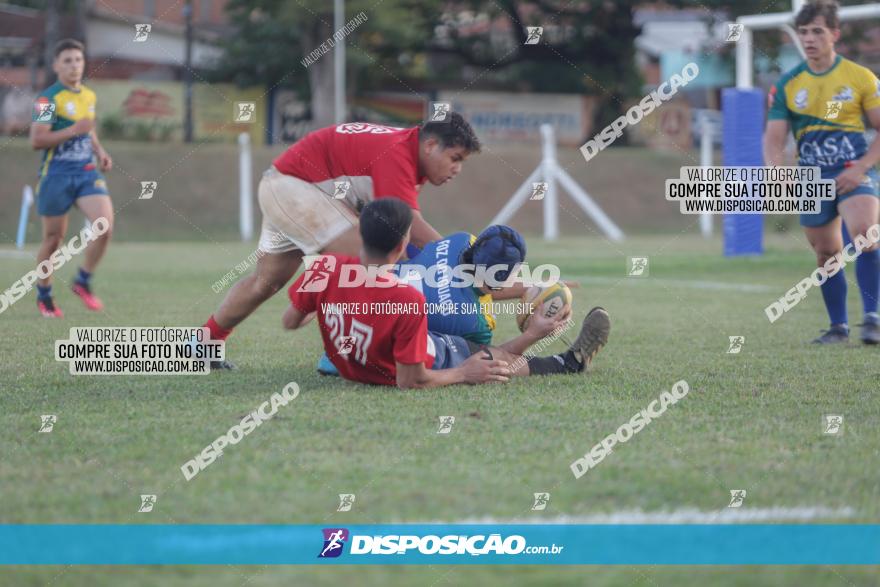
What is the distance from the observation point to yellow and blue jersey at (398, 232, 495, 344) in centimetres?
595

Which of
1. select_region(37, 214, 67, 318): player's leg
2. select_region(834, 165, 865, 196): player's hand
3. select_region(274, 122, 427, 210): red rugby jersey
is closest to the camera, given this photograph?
select_region(274, 122, 427, 210): red rugby jersey

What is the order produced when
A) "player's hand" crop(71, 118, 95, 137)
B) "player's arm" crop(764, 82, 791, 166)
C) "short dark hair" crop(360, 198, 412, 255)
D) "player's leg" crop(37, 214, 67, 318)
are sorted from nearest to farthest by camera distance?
"short dark hair" crop(360, 198, 412, 255), "player's arm" crop(764, 82, 791, 166), "player's leg" crop(37, 214, 67, 318), "player's hand" crop(71, 118, 95, 137)

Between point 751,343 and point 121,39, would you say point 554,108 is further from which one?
point 751,343

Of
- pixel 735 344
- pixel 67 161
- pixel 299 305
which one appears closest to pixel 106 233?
pixel 67 161

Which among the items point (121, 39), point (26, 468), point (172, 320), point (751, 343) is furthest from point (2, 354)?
point (121, 39)

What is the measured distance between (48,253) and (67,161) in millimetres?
810

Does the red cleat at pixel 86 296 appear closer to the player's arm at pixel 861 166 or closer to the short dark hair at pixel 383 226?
the short dark hair at pixel 383 226

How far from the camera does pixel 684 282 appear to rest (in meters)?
13.4

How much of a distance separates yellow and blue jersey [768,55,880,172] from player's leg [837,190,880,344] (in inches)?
11.3

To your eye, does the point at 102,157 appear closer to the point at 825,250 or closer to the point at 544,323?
the point at 544,323

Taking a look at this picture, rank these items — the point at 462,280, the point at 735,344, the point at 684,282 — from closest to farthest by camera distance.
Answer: the point at 462,280 → the point at 735,344 → the point at 684,282

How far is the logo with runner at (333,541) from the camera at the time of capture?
10.5 ft

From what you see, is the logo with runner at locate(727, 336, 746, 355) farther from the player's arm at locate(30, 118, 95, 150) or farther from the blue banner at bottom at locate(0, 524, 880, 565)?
the player's arm at locate(30, 118, 95, 150)

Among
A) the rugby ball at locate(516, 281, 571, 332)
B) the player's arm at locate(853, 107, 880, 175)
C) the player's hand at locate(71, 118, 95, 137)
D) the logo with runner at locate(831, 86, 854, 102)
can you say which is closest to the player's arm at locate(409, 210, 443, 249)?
the rugby ball at locate(516, 281, 571, 332)
